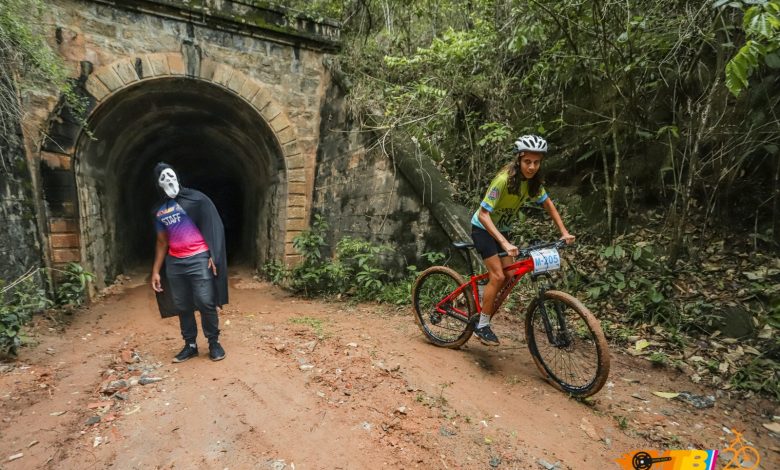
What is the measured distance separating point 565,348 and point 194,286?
3.24 metres

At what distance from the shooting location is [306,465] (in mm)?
2070

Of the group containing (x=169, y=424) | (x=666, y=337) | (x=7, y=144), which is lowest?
(x=169, y=424)

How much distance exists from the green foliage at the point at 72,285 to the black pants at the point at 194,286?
279 cm

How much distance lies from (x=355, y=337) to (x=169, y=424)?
1880 millimetres

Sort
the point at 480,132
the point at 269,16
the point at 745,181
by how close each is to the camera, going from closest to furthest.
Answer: the point at 745,181, the point at 480,132, the point at 269,16

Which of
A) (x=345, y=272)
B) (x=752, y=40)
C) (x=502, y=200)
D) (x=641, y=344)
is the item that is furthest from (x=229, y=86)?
(x=641, y=344)

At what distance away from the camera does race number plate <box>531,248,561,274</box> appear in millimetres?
2828

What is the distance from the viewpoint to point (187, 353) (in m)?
3.56

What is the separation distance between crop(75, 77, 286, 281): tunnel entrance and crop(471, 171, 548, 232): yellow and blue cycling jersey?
3.69 meters

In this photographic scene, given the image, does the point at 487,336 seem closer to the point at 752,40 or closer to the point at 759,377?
the point at 759,377

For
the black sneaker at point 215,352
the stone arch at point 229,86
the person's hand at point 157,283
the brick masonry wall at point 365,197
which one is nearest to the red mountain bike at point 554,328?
the brick masonry wall at point 365,197

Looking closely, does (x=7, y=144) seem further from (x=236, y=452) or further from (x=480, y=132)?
(x=480, y=132)

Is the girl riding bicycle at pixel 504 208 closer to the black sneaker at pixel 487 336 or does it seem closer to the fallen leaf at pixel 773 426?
the black sneaker at pixel 487 336

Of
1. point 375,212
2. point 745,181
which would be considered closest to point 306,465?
point 375,212
